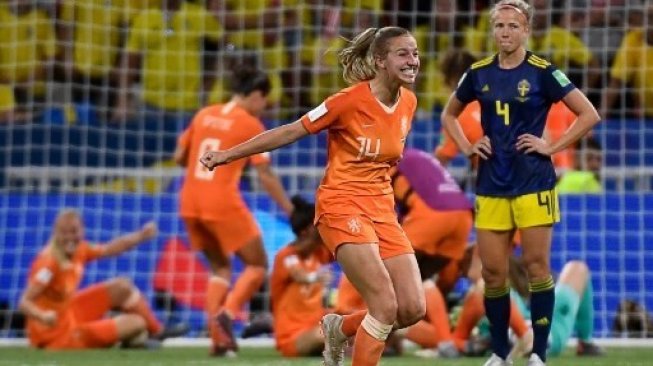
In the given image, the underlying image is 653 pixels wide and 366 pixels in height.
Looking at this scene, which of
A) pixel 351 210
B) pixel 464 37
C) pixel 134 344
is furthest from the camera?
pixel 464 37

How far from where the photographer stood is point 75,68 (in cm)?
1386

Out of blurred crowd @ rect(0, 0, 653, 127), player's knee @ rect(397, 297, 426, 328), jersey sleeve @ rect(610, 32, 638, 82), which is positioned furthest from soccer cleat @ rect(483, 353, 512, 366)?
jersey sleeve @ rect(610, 32, 638, 82)

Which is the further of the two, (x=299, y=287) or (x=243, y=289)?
(x=243, y=289)

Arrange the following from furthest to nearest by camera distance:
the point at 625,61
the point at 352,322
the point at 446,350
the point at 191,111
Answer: the point at 191,111 < the point at 625,61 < the point at 446,350 < the point at 352,322

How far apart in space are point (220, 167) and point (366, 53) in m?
3.43

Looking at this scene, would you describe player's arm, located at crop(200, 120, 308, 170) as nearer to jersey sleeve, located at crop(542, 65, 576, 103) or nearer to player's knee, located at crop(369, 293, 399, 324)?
player's knee, located at crop(369, 293, 399, 324)

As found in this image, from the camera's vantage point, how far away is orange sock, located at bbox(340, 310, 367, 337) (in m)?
6.63

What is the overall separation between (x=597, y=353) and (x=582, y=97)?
2570 millimetres

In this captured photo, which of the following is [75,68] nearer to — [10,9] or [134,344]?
[10,9]

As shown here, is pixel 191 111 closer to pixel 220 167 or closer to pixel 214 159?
pixel 220 167

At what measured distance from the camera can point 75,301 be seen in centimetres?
1061

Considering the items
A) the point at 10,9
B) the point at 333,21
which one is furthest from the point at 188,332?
the point at 10,9

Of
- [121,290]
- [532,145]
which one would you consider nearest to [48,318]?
[121,290]

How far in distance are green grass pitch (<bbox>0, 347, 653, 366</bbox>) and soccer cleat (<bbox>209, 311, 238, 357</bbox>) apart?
0.09 metres
